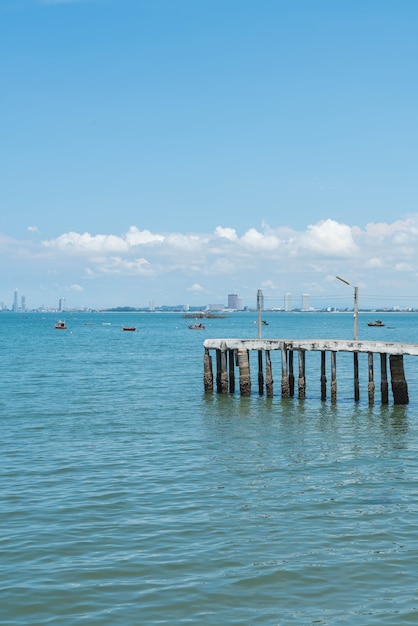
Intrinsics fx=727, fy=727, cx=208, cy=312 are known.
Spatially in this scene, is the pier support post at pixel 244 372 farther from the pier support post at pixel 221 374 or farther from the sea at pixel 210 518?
the sea at pixel 210 518

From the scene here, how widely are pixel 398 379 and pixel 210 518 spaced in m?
18.0

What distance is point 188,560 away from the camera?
1262 centimetres

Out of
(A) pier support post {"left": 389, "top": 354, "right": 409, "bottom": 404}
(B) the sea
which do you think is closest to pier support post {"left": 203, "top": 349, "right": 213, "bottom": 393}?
(B) the sea

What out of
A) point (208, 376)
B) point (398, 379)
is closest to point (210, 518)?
point (398, 379)

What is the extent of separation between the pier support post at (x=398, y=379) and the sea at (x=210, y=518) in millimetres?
1016

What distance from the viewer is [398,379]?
31031 mm

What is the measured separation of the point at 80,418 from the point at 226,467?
→ 11291 millimetres

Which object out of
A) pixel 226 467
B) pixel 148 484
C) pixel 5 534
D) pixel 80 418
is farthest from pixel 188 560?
pixel 80 418

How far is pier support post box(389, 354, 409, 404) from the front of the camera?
30156mm

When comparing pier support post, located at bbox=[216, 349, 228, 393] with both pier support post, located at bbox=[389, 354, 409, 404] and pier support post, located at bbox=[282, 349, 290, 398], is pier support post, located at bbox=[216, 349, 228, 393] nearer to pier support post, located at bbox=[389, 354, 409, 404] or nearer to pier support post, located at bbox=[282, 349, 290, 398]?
pier support post, located at bbox=[282, 349, 290, 398]

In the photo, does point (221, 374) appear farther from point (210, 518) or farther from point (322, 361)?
point (210, 518)

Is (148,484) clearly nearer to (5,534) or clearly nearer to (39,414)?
(5,534)

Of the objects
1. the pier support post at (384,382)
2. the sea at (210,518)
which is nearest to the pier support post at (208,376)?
the sea at (210,518)

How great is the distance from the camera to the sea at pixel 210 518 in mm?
11000
